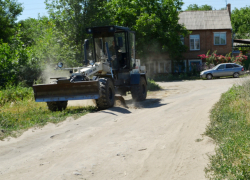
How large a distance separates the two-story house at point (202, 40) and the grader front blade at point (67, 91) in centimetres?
2829

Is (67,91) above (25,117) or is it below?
above

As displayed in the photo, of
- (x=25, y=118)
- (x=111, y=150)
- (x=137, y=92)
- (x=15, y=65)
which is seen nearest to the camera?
(x=111, y=150)

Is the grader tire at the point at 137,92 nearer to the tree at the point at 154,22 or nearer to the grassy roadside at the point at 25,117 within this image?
the grassy roadside at the point at 25,117

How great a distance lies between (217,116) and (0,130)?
5885mm

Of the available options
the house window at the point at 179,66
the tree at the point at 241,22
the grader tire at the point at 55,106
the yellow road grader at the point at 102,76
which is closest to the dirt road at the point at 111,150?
the yellow road grader at the point at 102,76

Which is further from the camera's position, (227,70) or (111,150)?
(227,70)

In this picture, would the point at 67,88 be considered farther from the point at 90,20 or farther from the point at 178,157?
the point at 90,20

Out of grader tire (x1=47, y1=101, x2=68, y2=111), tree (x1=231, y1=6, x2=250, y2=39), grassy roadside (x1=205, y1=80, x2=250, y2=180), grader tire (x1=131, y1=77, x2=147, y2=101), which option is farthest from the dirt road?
tree (x1=231, y1=6, x2=250, y2=39)

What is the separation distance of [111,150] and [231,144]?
242 cm

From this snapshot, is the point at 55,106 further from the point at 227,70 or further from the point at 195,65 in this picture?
the point at 195,65

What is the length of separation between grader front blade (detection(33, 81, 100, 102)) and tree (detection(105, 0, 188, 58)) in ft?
79.9

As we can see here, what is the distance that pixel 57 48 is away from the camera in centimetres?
2831

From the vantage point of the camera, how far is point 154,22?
117ft

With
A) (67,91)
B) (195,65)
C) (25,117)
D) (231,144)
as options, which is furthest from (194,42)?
(231,144)
